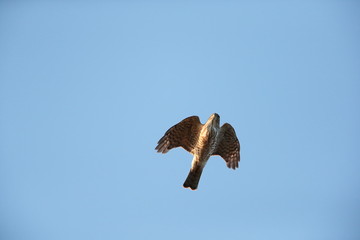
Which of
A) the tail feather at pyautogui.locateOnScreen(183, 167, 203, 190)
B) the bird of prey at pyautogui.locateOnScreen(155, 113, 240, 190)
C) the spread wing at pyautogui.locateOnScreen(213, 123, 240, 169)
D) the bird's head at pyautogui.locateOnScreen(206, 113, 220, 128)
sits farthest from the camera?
the spread wing at pyautogui.locateOnScreen(213, 123, 240, 169)

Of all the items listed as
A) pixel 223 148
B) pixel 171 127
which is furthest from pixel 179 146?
pixel 223 148

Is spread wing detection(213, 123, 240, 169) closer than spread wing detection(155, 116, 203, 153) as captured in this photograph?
No

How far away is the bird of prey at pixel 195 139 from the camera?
11362 millimetres

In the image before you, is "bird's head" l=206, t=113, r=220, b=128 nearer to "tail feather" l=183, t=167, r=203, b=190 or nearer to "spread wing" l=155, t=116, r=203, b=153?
"spread wing" l=155, t=116, r=203, b=153

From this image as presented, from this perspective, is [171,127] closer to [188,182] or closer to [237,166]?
[188,182]

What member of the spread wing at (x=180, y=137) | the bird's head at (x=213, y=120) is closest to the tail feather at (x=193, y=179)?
the spread wing at (x=180, y=137)

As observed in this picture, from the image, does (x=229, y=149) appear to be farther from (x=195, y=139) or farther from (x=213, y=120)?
(x=213, y=120)

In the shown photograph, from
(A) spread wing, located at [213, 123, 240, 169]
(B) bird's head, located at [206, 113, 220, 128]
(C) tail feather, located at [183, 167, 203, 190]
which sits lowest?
(C) tail feather, located at [183, 167, 203, 190]

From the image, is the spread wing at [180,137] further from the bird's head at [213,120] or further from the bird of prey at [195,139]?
the bird's head at [213,120]

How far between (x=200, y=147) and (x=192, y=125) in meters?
0.67

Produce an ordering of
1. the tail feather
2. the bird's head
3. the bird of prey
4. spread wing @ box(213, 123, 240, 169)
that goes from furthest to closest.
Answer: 1. spread wing @ box(213, 123, 240, 169)
2. the tail feather
3. the bird of prey
4. the bird's head

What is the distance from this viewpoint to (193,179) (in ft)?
38.1

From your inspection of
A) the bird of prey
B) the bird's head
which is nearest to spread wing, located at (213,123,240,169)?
the bird of prey

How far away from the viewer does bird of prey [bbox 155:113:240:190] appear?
37.3 ft
